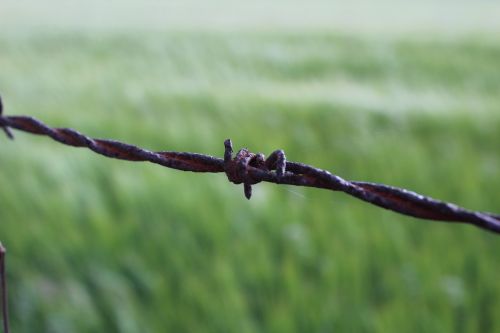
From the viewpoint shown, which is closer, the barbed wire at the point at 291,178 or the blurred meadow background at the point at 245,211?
the barbed wire at the point at 291,178

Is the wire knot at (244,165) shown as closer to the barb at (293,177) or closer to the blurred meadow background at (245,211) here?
the barb at (293,177)

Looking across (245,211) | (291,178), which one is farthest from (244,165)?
(245,211)

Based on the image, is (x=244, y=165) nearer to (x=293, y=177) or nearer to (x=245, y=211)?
(x=293, y=177)

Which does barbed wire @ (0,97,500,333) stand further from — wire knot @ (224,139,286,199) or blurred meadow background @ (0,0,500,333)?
blurred meadow background @ (0,0,500,333)

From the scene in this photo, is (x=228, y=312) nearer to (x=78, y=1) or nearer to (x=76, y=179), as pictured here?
(x=76, y=179)

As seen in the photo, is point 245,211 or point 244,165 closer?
point 244,165

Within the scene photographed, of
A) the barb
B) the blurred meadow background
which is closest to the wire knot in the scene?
the barb

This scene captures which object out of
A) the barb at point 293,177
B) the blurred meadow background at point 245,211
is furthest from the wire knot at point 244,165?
the blurred meadow background at point 245,211

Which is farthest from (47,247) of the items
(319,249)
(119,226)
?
(319,249)

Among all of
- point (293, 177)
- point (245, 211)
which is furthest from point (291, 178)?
point (245, 211)
